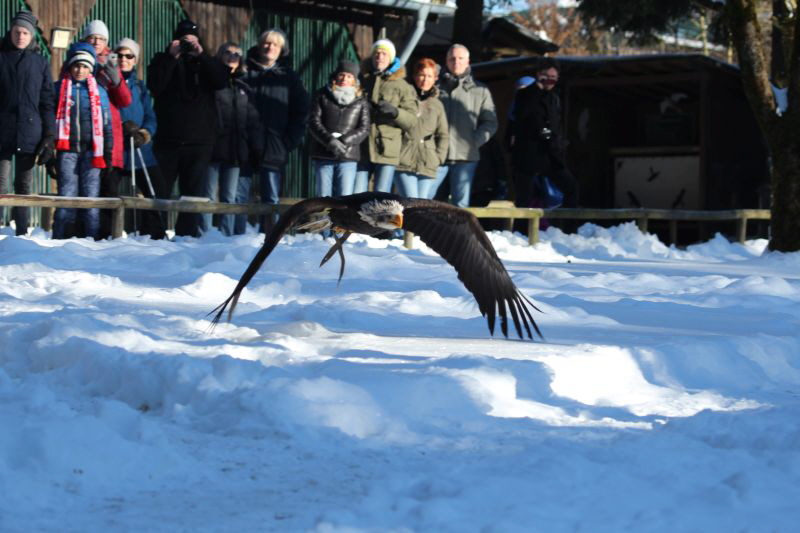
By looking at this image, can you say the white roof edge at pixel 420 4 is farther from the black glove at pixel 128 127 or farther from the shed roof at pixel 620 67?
the black glove at pixel 128 127

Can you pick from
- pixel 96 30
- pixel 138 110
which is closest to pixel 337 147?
pixel 138 110

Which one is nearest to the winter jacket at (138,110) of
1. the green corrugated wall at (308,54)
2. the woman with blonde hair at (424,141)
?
the woman with blonde hair at (424,141)

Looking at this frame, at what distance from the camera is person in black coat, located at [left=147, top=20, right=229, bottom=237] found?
38.0 feet

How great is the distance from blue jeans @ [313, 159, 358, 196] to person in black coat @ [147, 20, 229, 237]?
106 cm

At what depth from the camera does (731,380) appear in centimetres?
618

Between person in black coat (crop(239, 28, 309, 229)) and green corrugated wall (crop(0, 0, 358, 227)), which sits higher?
green corrugated wall (crop(0, 0, 358, 227))

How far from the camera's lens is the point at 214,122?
11.7m

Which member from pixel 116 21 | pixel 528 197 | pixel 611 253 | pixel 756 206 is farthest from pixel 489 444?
pixel 756 206

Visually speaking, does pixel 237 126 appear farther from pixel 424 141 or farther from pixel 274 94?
pixel 424 141

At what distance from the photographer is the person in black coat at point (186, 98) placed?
38.0 ft

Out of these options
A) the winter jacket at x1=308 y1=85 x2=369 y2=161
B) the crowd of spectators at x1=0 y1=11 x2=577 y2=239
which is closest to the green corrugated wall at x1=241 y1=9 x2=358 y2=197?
the crowd of spectators at x1=0 y1=11 x2=577 y2=239

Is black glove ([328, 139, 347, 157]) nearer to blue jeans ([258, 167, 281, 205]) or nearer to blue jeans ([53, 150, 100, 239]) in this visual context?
blue jeans ([258, 167, 281, 205])

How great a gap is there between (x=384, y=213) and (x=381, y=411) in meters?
1.93

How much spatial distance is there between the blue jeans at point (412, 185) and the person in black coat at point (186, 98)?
1926 millimetres
